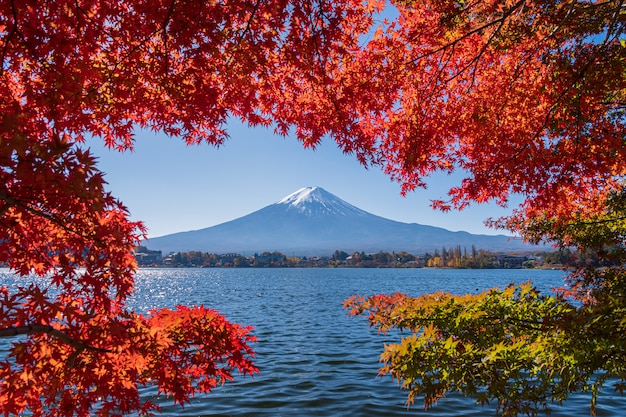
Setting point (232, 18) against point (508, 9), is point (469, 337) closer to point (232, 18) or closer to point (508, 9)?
point (508, 9)

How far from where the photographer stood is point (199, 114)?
19.0 feet

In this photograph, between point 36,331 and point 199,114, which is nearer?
point 36,331

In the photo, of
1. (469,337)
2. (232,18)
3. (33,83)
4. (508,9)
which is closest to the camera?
(33,83)

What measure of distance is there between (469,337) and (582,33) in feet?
16.2

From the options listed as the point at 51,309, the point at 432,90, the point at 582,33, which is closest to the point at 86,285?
the point at 51,309

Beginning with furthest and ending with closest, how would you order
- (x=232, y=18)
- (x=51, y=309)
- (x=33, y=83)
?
(x=232, y=18) → (x=33, y=83) → (x=51, y=309)

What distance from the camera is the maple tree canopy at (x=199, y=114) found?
11.6 feet

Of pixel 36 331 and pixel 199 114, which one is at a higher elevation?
pixel 199 114

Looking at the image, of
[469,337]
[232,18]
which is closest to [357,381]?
[469,337]

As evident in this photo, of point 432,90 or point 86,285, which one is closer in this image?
point 86,285

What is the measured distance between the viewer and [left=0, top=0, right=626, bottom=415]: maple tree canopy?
3521 mm

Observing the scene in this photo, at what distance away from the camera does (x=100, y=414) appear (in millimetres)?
4176

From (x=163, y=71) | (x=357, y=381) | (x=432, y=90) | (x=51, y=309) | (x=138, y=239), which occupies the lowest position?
(x=357, y=381)

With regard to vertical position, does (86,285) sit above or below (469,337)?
above
